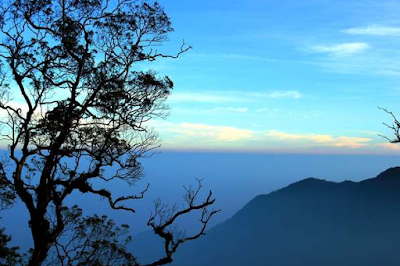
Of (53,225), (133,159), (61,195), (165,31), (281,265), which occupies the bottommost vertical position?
(281,265)

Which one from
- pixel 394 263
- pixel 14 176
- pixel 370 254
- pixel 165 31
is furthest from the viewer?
pixel 370 254

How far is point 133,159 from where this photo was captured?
14.0 metres

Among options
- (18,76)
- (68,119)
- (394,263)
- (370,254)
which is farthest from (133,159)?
(370,254)

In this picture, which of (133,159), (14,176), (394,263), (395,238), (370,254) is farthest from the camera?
(395,238)

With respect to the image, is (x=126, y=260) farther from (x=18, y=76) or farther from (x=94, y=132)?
(x=18, y=76)

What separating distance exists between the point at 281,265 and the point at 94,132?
18815 cm

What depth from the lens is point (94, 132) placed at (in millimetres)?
13688

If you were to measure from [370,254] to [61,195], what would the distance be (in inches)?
7621

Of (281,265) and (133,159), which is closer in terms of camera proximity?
(133,159)

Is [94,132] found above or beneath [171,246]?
above

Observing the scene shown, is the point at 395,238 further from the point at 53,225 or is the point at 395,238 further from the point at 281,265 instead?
the point at 53,225

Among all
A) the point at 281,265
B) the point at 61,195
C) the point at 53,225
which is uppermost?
the point at 61,195

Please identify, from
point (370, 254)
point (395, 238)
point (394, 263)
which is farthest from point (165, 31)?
point (395, 238)

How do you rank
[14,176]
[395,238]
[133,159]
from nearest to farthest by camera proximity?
[14,176] < [133,159] < [395,238]
